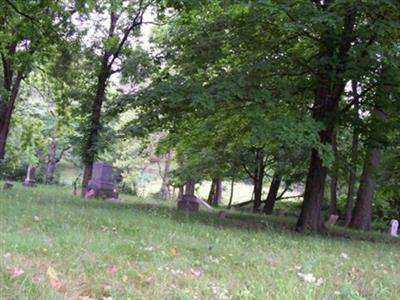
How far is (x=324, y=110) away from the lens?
1293 centimetres

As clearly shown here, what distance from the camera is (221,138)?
57.5 ft

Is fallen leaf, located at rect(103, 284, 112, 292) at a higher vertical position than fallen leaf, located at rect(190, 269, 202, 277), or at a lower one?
lower

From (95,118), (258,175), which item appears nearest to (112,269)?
(95,118)

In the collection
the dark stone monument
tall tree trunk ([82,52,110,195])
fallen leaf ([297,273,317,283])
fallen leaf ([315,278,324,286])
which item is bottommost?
fallen leaf ([315,278,324,286])

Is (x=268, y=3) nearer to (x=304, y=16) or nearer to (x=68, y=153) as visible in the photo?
(x=304, y=16)

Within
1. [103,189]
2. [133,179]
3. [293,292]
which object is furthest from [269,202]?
[133,179]

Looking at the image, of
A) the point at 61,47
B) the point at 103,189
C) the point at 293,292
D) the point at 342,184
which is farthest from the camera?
the point at 342,184

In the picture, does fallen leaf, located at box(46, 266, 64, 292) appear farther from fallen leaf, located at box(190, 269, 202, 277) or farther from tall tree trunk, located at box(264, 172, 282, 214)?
tall tree trunk, located at box(264, 172, 282, 214)

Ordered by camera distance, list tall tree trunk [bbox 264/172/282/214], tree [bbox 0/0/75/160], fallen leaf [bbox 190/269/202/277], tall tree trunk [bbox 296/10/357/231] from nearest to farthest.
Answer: fallen leaf [bbox 190/269/202/277]
tall tree trunk [bbox 296/10/357/231]
tree [bbox 0/0/75/160]
tall tree trunk [bbox 264/172/282/214]

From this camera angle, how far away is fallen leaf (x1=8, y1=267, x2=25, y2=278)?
478 cm

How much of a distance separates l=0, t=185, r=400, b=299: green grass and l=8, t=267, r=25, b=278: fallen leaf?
0.03 metres

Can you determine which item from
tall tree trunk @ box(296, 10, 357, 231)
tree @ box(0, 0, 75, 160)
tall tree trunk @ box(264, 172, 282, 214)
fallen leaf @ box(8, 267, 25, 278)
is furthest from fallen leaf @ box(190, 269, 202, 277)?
tall tree trunk @ box(264, 172, 282, 214)

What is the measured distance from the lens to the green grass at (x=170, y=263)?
498 centimetres

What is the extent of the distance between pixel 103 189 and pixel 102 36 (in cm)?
717
